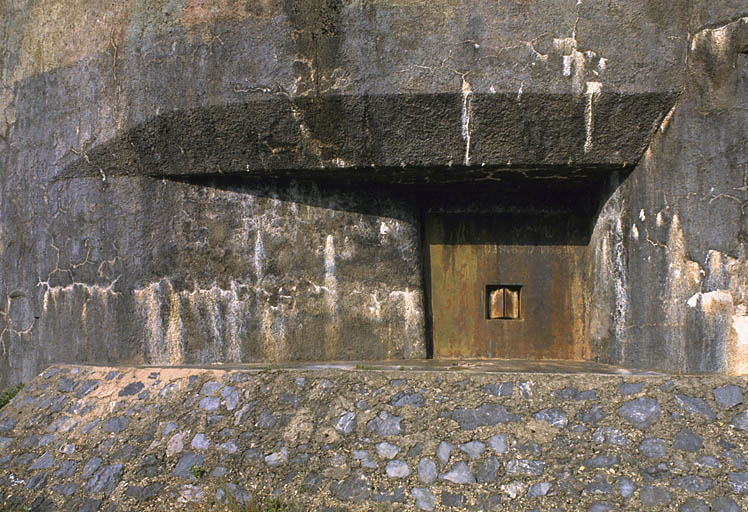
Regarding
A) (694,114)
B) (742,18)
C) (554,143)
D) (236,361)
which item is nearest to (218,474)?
(236,361)

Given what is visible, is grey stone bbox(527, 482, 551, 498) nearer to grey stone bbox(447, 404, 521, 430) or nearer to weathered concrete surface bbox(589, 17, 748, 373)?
grey stone bbox(447, 404, 521, 430)

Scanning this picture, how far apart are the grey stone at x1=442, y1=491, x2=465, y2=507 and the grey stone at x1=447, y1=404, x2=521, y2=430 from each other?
13.0 inches

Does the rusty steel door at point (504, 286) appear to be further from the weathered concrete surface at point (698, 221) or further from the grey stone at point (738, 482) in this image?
the grey stone at point (738, 482)

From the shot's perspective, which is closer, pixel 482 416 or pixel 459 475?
pixel 459 475

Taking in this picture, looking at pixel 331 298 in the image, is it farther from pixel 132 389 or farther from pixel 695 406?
pixel 695 406

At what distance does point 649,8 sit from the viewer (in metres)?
3.76

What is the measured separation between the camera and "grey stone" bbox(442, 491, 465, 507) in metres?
3.00

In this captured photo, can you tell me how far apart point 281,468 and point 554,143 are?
7.22ft

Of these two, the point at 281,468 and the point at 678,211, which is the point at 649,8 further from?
the point at 281,468

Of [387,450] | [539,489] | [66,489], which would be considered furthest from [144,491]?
[539,489]

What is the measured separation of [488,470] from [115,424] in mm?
1898

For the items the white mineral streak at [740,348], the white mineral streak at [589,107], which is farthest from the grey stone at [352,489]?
the white mineral streak at [589,107]

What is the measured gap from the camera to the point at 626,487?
2.97m

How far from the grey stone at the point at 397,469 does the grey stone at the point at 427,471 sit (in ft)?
0.18
